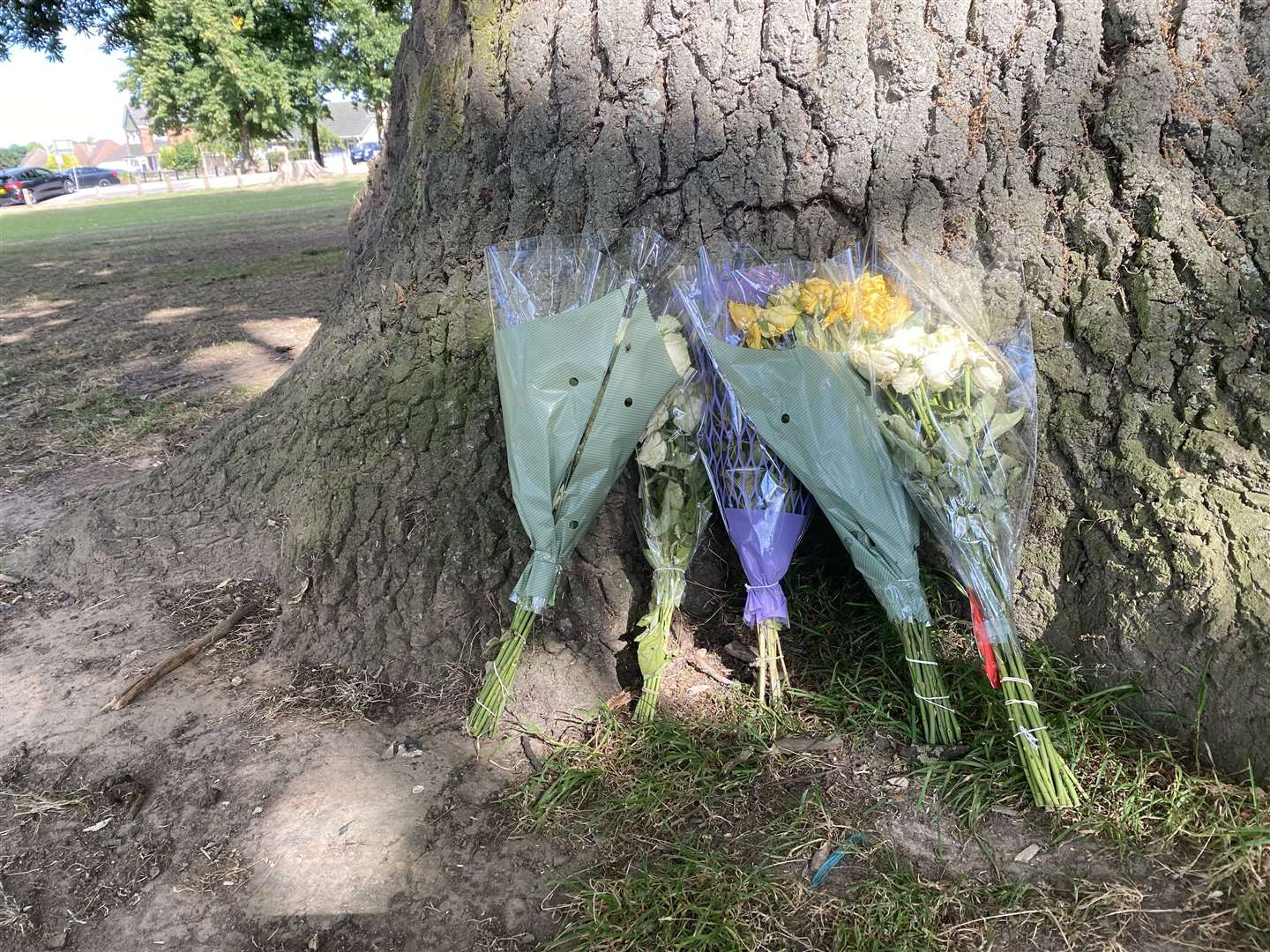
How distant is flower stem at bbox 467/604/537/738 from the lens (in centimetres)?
225

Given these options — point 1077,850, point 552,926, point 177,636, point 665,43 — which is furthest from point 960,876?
point 177,636

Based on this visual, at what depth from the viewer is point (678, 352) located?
7.13 ft

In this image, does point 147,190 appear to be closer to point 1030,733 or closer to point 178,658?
point 178,658

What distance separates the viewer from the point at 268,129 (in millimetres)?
33219

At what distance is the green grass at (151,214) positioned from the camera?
17719 mm

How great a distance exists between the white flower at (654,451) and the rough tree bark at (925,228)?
1.02 feet

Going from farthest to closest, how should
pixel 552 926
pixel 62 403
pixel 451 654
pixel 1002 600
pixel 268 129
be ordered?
pixel 268 129
pixel 62 403
pixel 451 654
pixel 1002 600
pixel 552 926

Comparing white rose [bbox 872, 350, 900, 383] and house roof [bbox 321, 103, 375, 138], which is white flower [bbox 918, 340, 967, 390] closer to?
white rose [bbox 872, 350, 900, 383]

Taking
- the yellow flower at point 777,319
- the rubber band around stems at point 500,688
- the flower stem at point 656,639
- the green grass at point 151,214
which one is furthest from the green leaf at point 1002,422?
the green grass at point 151,214

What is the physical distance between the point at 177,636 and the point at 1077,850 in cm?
268

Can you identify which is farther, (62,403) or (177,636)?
(62,403)

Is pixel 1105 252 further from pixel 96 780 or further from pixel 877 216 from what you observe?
pixel 96 780

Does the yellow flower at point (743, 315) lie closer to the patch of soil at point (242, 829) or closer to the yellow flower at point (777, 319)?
the yellow flower at point (777, 319)

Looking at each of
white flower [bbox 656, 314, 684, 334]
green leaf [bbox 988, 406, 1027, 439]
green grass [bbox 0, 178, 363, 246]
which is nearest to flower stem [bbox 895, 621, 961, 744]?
green leaf [bbox 988, 406, 1027, 439]
